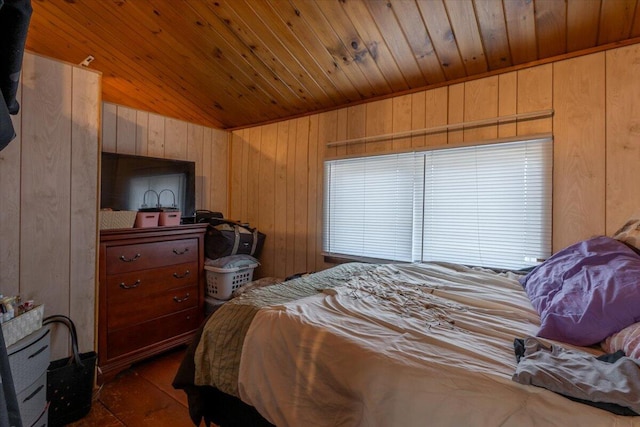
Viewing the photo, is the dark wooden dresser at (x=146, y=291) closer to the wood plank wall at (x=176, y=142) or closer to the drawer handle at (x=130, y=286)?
the drawer handle at (x=130, y=286)

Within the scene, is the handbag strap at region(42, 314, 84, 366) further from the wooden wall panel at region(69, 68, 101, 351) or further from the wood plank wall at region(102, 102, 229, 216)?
the wood plank wall at region(102, 102, 229, 216)

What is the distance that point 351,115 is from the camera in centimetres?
275

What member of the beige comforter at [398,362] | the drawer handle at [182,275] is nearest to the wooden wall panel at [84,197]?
the drawer handle at [182,275]

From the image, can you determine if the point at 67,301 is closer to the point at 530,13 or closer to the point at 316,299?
the point at 316,299

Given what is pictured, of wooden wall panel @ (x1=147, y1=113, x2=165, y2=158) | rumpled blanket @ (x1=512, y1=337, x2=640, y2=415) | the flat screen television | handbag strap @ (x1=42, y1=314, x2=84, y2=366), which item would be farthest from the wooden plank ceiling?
handbag strap @ (x1=42, y1=314, x2=84, y2=366)

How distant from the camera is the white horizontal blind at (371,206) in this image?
2.48 m

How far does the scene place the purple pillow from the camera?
0.96 m

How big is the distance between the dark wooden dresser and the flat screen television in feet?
1.11

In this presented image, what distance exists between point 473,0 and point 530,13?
32 cm

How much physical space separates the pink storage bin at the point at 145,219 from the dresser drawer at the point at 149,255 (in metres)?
0.14

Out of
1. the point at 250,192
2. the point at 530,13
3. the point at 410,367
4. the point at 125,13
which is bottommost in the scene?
the point at 410,367

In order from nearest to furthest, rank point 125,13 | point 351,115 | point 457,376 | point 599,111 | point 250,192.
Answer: point 457,376 → point 599,111 → point 125,13 → point 351,115 → point 250,192

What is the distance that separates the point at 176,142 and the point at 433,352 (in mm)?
2965

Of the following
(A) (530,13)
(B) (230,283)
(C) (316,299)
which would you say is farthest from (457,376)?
(B) (230,283)
